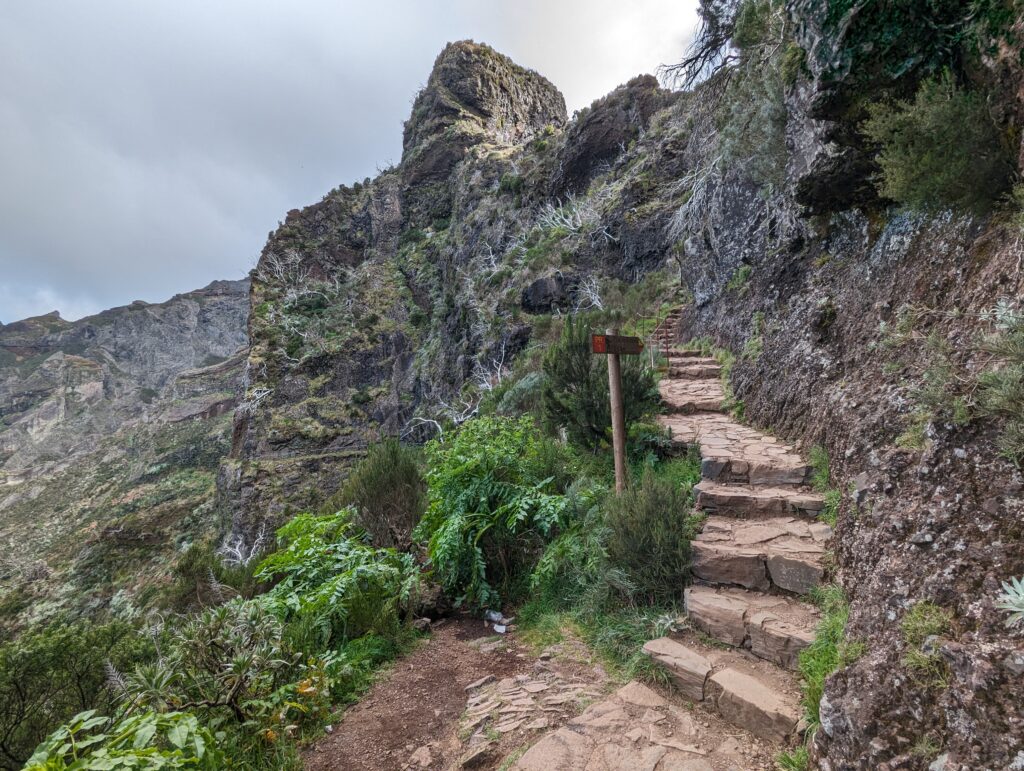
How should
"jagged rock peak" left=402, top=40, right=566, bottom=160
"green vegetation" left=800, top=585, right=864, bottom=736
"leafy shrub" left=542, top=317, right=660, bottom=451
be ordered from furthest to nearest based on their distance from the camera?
1. "jagged rock peak" left=402, top=40, right=566, bottom=160
2. "leafy shrub" left=542, top=317, right=660, bottom=451
3. "green vegetation" left=800, top=585, right=864, bottom=736

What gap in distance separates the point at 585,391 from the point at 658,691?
364 centimetres

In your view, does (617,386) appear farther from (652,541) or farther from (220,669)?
(220,669)

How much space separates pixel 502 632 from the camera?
150 inches

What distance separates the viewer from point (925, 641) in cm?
164

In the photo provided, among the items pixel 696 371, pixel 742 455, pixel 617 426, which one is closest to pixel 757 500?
pixel 742 455

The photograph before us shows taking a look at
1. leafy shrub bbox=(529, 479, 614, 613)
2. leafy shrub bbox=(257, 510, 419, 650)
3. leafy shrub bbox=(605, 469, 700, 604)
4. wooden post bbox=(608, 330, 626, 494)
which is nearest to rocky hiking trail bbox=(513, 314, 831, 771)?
leafy shrub bbox=(605, 469, 700, 604)

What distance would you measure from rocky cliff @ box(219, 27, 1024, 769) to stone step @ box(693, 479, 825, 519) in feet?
1.62

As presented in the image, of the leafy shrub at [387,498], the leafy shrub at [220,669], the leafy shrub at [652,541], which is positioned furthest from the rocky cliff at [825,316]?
the leafy shrub at [387,498]

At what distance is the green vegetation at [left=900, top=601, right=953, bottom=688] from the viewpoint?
1.56 meters

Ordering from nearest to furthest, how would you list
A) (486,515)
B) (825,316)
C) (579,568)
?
1. (579,568)
2. (486,515)
3. (825,316)

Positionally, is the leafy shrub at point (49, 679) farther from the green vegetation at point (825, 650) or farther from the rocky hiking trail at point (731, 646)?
the green vegetation at point (825, 650)

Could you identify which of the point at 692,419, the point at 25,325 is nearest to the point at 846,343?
the point at 692,419

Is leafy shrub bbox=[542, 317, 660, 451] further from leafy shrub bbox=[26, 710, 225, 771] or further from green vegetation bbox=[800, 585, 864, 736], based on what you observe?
leafy shrub bbox=[26, 710, 225, 771]

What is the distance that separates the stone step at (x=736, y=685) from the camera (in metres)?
2.16
